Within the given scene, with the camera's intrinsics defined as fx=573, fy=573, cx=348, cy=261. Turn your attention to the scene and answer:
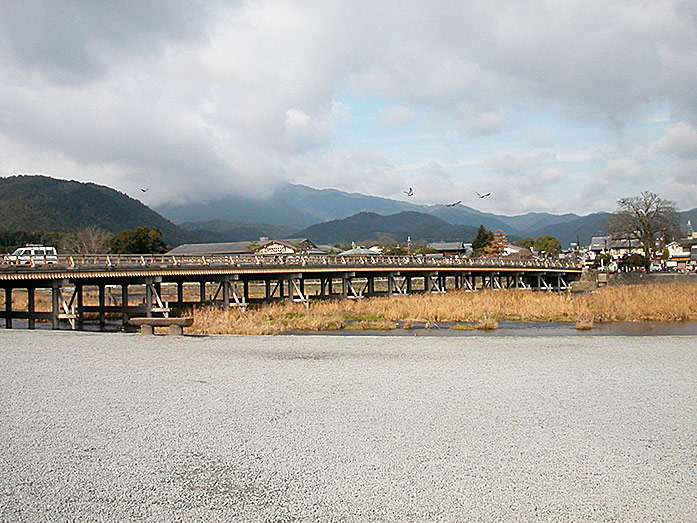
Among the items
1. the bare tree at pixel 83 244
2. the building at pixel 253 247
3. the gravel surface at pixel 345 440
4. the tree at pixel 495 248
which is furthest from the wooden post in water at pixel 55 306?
the tree at pixel 495 248

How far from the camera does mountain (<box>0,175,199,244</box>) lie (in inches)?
4776

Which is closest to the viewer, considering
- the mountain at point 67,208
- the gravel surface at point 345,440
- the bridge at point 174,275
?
the gravel surface at point 345,440

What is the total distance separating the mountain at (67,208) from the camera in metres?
121

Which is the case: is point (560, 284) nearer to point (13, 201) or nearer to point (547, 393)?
point (547, 393)

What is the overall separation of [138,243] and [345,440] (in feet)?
→ 257

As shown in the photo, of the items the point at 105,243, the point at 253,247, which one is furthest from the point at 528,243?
the point at 105,243

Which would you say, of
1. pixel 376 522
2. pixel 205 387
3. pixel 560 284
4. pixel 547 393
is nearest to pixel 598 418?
pixel 547 393

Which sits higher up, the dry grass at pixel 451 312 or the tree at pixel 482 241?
the tree at pixel 482 241

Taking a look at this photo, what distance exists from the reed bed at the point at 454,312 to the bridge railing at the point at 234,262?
10.5 feet

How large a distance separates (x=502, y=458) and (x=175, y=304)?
3022cm

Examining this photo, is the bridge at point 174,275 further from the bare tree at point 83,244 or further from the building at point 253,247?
the building at point 253,247

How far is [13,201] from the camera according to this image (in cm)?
12950

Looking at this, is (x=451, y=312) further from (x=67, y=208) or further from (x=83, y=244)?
(x=67, y=208)

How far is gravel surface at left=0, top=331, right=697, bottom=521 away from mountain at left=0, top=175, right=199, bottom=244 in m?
120
